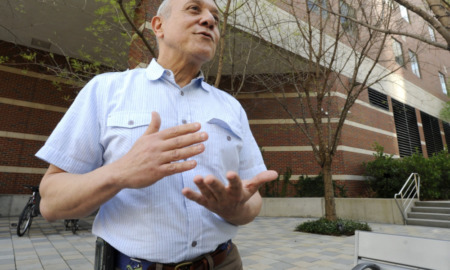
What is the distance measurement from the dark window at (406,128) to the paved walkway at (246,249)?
30.7ft

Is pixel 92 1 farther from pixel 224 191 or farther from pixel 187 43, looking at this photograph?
pixel 224 191

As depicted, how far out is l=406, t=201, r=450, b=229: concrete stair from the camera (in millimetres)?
8906

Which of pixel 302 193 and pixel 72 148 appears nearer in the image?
pixel 72 148

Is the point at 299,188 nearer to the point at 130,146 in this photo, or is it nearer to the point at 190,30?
the point at 190,30

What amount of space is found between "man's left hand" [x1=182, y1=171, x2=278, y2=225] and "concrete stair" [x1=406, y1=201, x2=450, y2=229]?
11.0 meters

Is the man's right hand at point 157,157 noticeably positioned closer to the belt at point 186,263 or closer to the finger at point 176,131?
the finger at point 176,131

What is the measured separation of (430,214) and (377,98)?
26.3 ft

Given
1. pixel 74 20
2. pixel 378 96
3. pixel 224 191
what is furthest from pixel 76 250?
pixel 378 96

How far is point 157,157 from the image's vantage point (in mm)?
751

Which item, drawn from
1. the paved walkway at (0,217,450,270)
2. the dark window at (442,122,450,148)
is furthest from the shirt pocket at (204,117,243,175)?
the dark window at (442,122,450,148)

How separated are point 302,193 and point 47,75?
1290 centimetres

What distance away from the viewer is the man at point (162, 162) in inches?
31.0

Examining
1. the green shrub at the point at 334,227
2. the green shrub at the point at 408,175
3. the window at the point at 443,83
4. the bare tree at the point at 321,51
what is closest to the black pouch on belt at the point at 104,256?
the bare tree at the point at 321,51

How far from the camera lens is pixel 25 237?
6.58m
